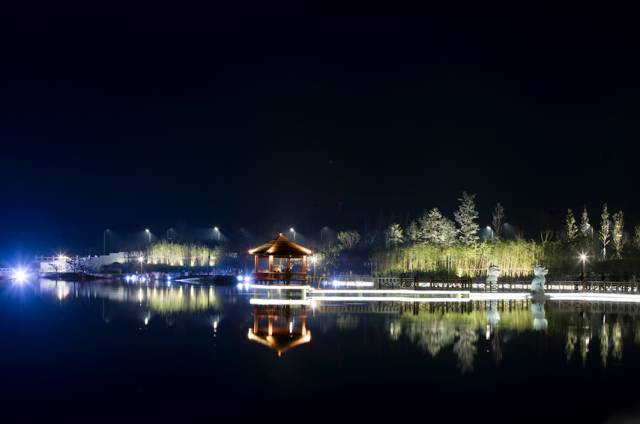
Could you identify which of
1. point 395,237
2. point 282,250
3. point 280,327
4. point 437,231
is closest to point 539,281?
point 282,250

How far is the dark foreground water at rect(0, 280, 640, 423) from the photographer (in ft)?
31.4

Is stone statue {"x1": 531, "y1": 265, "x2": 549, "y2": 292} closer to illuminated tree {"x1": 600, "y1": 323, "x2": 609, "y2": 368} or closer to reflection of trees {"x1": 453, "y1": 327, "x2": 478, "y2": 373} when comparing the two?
illuminated tree {"x1": 600, "y1": 323, "x2": 609, "y2": 368}

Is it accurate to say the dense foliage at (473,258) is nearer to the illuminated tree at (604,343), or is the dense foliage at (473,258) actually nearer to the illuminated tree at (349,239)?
the illuminated tree at (604,343)

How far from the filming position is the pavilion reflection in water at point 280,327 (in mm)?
14969

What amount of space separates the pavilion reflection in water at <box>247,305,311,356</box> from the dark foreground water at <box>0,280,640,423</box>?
2.2 inches

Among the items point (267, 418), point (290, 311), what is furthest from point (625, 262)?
point (267, 418)

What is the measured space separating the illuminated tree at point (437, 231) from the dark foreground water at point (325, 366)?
21.2 m

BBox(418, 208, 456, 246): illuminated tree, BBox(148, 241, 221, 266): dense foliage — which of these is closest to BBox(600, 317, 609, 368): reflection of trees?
BBox(418, 208, 456, 246): illuminated tree

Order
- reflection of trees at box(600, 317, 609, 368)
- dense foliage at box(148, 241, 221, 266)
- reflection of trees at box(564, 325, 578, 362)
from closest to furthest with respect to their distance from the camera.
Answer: reflection of trees at box(600, 317, 609, 368) → reflection of trees at box(564, 325, 578, 362) → dense foliage at box(148, 241, 221, 266)

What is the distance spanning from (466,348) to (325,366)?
3463 mm

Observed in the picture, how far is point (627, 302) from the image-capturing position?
81.6 ft

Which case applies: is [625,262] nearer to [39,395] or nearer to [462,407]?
[462,407]

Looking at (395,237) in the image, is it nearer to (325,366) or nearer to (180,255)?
(180,255)

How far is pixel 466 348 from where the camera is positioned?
46.3 feet
